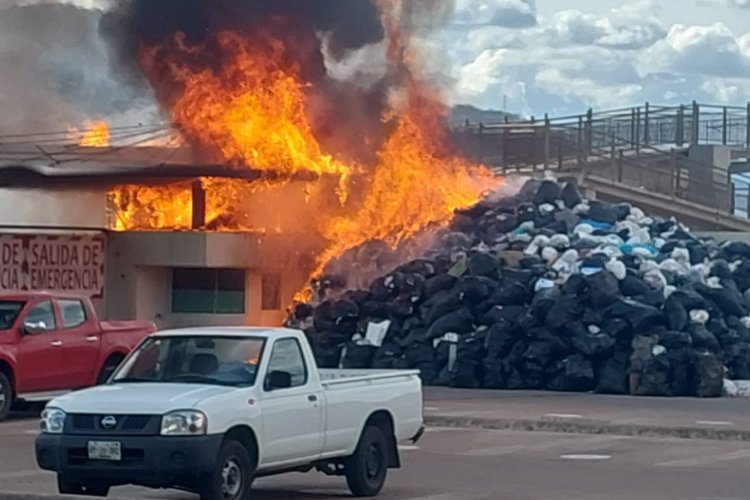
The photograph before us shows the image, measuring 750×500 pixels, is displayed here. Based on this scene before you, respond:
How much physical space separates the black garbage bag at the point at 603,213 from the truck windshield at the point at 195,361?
1994 cm

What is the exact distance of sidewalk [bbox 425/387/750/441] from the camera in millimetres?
21578

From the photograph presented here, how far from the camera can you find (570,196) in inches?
1350

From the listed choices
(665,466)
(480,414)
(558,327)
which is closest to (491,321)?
(558,327)

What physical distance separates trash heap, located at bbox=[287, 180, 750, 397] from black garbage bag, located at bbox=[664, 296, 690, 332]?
0.02 meters

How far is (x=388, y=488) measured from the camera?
15.6 metres

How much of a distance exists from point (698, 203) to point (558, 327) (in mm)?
14106

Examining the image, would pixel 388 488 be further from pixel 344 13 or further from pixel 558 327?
pixel 344 13

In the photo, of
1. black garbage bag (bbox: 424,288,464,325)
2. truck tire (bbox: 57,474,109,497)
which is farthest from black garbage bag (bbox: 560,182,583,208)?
truck tire (bbox: 57,474,109,497)

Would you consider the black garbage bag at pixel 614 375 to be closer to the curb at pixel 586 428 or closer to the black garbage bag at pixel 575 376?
the black garbage bag at pixel 575 376

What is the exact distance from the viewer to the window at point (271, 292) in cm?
3516

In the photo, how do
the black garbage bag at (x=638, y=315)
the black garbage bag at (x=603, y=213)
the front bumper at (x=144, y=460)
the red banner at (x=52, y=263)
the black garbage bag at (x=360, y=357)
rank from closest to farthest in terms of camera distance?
1. the front bumper at (x=144, y=460)
2. the black garbage bag at (x=638, y=315)
3. the black garbage bag at (x=360, y=357)
4. the red banner at (x=52, y=263)
5. the black garbage bag at (x=603, y=213)

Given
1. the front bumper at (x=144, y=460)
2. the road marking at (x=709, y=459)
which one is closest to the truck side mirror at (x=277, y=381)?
the front bumper at (x=144, y=460)

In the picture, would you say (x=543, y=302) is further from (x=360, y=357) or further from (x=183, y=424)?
(x=183, y=424)

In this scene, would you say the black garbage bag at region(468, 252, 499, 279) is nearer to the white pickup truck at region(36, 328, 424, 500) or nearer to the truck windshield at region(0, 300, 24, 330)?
the truck windshield at region(0, 300, 24, 330)
